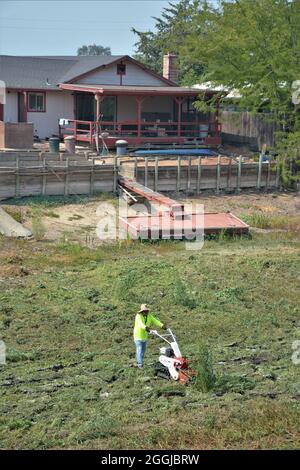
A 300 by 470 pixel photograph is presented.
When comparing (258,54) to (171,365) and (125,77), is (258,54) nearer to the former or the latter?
(125,77)

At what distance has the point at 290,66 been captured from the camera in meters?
37.5

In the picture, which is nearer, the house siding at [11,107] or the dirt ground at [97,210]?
the dirt ground at [97,210]

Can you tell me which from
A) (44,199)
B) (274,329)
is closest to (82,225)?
(44,199)

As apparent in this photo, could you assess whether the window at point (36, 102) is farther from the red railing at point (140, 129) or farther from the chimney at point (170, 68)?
the chimney at point (170, 68)

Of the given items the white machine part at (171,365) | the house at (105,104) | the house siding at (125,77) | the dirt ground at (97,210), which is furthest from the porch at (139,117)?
the white machine part at (171,365)

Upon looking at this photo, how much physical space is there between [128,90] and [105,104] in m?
3.03

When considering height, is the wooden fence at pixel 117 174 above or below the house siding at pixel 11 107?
below

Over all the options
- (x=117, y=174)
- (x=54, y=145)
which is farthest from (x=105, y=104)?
(x=117, y=174)

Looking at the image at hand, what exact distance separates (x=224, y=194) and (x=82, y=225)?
952 cm

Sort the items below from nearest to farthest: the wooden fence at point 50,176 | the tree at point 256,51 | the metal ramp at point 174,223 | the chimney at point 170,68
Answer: the metal ramp at point 174,223 < the wooden fence at point 50,176 < the tree at point 256,51 < the chimney at point 170,68

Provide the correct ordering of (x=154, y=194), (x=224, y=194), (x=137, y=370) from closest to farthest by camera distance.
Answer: (x=137, y=370) < (x=154, y=194) < (x=224, y=194)

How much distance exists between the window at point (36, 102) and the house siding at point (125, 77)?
2.35 metres

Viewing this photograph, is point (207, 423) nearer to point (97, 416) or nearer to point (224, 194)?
point (97, 416)

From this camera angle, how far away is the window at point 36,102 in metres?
43.4
